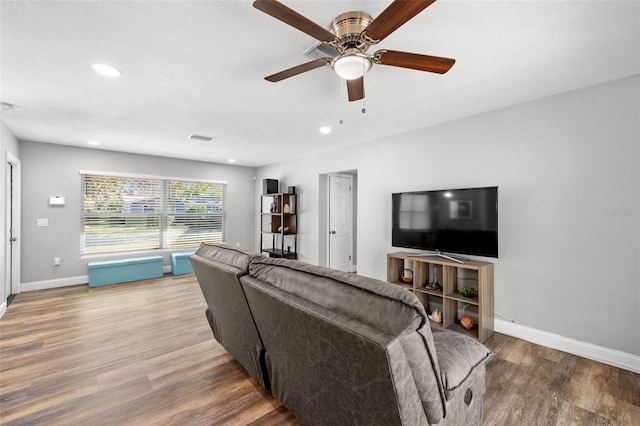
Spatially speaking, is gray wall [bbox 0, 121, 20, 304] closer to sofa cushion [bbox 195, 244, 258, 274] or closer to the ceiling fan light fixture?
sofa cushion [bbox 195, 244, 258, 274]

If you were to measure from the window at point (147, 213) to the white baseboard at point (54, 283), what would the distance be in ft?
1.50

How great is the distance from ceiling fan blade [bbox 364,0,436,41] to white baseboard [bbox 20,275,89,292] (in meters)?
6.05

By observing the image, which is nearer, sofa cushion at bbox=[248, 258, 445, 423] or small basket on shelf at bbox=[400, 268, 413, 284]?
sofa cushion at bbox=[248, 258, 445, 423]

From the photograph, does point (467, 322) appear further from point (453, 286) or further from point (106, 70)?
point (106, 70)

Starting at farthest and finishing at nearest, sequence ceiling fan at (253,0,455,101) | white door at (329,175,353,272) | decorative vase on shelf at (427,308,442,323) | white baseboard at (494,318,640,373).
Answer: white door at (329,175,353,272)
decorative vase on shelf at (427,308,442,323)
white baseboard at (494,318,640,373)
ceiling fan at (253,0,455,101)

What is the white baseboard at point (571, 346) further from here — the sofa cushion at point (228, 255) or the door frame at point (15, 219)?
the door frame at point (15, 219)

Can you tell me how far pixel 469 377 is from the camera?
1336mm

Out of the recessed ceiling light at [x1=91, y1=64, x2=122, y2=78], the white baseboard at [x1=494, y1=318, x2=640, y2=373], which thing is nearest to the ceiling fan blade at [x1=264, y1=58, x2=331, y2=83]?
the recessed ceiling light at [x1=91, y1=64, x2=122, y2=78]

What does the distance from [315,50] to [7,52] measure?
85.0 inches

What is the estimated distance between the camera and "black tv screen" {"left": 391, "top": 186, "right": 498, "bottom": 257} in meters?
2.94

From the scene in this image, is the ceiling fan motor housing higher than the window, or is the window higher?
the ceiling fan motor housing

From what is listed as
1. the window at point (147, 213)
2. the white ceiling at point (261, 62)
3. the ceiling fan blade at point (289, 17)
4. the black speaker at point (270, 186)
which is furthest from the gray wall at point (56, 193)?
the ceiling fan blade at point (289, 17)

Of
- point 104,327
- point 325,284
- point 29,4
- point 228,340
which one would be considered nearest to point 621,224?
point 325,284


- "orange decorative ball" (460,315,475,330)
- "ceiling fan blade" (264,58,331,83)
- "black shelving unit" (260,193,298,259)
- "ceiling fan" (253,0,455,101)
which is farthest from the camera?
"black shelving unit" (260,193,298,259)
